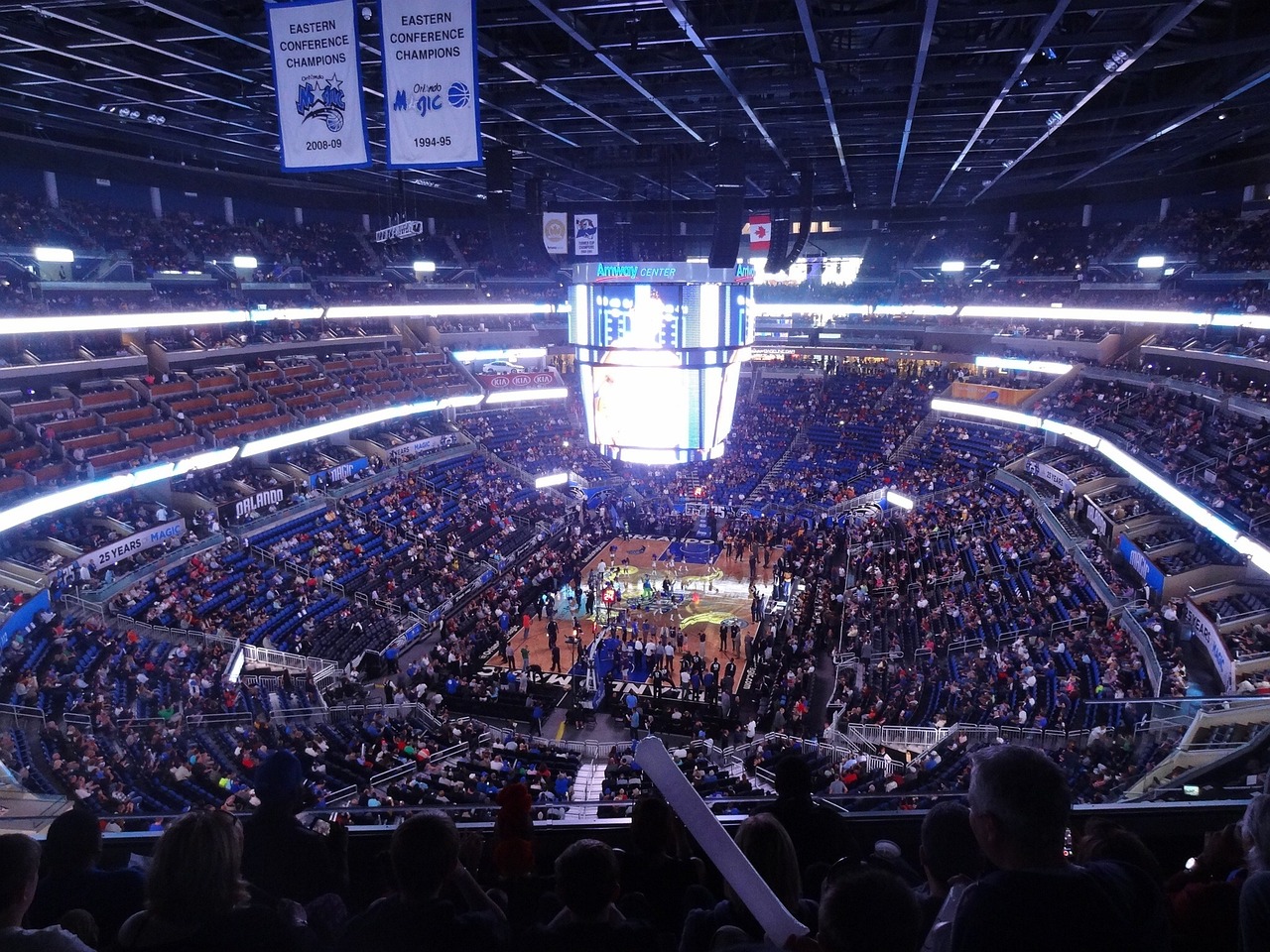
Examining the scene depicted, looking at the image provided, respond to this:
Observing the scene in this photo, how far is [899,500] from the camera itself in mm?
29000

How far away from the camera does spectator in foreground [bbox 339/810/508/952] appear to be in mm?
2230

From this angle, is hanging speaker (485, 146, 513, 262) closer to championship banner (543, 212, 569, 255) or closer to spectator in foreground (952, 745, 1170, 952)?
championship banner (543, 212, 569, 255)

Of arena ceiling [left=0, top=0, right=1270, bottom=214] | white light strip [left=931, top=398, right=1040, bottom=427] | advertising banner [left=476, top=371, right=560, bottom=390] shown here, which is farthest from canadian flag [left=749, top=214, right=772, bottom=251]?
advertising banner [left=476, top=371, right=560, bottom=390]

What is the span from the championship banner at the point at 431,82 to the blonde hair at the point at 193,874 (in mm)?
7041

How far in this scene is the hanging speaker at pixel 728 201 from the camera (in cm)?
1287

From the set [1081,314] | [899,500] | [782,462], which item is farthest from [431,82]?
[1081,314]

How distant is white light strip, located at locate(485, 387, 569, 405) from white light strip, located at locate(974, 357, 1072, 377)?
19883mm

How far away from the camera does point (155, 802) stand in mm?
10586

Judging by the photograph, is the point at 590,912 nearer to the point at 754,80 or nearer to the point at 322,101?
the point at 322,101

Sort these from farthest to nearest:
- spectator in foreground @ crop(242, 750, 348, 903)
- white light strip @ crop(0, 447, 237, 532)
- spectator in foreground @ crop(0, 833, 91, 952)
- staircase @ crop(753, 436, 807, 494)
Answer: staircase @ crop(753, 436, 807, 494)
white light strip @ crop(0, 447, 237, 532)
spectator in foreground @ crop(242, 750, 348, 903)
spectator in foreground @ crop(0, 833, 91, 952)

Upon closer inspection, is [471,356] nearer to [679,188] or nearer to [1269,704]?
[679,188]

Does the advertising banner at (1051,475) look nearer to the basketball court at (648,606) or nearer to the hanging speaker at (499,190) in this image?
the basketball court at (648,606)

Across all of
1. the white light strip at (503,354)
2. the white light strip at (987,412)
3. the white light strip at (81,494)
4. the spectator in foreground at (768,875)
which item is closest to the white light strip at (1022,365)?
the white light strip at (987,412)

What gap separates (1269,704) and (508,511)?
23.8 m
